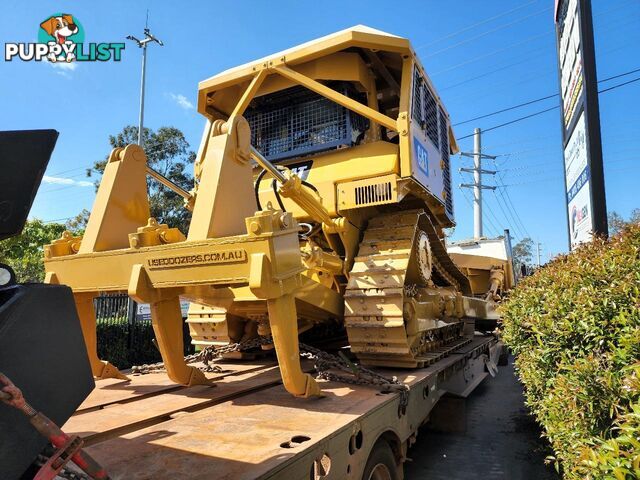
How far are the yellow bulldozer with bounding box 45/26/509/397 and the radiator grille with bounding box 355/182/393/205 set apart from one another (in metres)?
0.01

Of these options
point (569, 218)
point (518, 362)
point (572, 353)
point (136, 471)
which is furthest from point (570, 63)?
point (136, 471)

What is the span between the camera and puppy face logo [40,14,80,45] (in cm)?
1375

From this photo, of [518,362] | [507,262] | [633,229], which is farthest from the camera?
[507,262]

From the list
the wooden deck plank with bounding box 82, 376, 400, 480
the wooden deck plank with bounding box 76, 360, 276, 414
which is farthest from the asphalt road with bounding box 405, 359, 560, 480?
the wooden deck plank with bounding box 76, 360, 276, 414

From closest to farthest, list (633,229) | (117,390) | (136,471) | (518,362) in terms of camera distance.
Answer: (136,471), (633,229), (117,390), (518,362)

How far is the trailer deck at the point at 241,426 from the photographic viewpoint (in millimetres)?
2105

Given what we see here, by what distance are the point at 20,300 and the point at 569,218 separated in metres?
5.93

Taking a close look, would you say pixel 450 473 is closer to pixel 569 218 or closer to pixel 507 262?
pixel 569 218

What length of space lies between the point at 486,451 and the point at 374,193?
10.3 ft

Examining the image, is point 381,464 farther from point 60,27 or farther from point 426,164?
point 60,27

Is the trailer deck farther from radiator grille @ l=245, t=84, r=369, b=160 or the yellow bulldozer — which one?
radiator grille @ l=245, t=84, r=369, b=160

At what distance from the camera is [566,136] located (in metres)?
5.63

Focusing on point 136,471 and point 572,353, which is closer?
point 136,471

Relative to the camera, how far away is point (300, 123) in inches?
233
